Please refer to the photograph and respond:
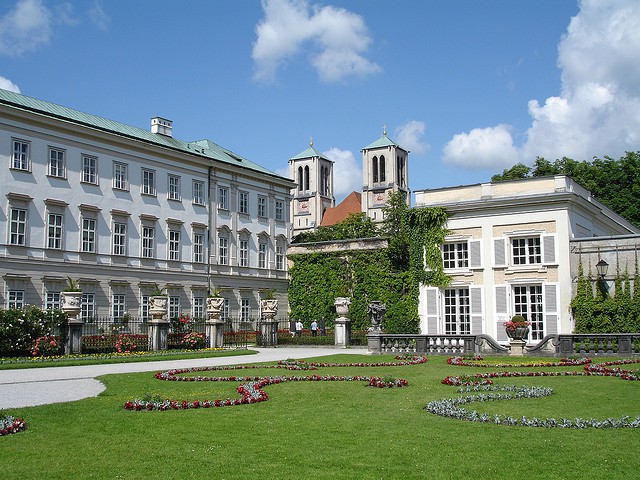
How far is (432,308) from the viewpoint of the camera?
1331 inches

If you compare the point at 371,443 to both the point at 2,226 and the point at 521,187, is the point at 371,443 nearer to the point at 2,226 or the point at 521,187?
the point at 521,187

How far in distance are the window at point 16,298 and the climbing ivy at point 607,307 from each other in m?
27.1

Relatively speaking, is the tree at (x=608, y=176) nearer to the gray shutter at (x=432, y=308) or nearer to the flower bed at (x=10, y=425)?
the gray shutter at (x=432, y=308)

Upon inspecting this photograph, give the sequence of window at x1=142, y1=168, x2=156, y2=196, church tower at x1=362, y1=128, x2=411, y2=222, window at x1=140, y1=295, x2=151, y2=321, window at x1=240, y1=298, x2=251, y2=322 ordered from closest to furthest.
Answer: window at x1=140, y1=295, x2=151, y2=321 → window at x1=142, y1=168, x2=156, y2=196 → window at x1=240, y1=298, x2=251, y2=322 → church tower at x1=362, y1=128, x2=411, y2=222

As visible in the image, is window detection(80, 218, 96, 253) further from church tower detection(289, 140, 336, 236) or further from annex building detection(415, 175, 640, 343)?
church tower detection(289, 140, 336, 236)

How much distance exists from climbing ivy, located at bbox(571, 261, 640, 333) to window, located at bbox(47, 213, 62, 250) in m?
26.7

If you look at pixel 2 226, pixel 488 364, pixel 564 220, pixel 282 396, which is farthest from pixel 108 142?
pixel 282 396

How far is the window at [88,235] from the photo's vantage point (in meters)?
39.2

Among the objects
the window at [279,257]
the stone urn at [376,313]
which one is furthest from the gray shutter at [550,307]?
the window at [279,257]

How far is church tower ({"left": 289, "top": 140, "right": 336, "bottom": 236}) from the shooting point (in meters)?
113

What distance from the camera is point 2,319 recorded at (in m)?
25.7

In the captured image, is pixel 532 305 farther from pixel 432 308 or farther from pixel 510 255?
pixel 432 308

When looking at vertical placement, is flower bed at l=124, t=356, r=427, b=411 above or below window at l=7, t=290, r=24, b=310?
below

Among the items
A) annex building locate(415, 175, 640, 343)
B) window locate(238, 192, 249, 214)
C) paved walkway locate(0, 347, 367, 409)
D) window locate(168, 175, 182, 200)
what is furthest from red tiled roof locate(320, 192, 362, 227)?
paved walkway locate(0, 347, 367, 409)
